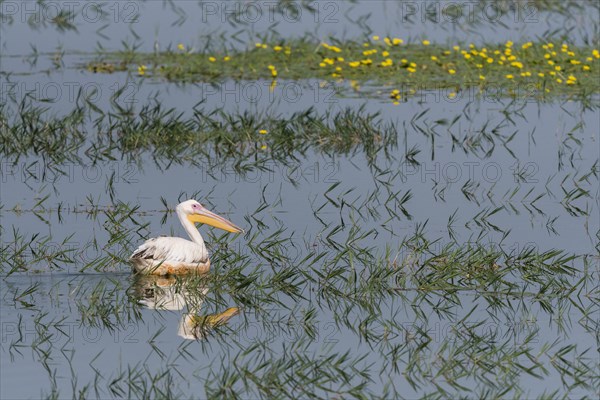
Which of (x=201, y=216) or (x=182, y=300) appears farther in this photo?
(x=201, y=216)

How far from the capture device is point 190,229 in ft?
48.5

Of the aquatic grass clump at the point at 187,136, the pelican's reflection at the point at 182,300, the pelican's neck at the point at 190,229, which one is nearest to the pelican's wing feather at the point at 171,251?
the pelican's reflection at the point at 182,300

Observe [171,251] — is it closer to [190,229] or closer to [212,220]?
[190,229]

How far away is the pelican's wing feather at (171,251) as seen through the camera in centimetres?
1397

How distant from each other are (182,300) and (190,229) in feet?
5.25

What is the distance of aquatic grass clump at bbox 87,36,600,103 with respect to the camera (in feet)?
75.4

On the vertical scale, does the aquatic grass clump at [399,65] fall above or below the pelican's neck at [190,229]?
below

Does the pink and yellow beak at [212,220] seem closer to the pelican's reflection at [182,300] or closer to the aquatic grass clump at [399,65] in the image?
the pelican's reflection at [182,300]

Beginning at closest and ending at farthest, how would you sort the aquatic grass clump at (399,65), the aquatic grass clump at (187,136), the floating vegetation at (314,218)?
1. the floating vegetation at (314,218)
2. the aquatic grass clump at (187,136)
3. the aquatic grass clump at (399,65)

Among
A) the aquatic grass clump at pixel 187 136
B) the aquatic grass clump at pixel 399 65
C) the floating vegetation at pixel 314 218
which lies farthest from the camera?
the aquatic grass clump at pixel 399 65

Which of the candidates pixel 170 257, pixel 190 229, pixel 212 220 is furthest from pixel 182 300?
pixel 212 220

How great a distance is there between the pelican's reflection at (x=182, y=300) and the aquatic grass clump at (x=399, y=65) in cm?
879

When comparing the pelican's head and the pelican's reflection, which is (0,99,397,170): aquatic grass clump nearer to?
the pelican's head

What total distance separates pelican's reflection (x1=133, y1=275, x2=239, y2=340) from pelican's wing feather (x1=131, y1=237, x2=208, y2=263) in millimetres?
197
